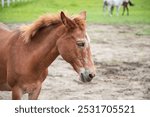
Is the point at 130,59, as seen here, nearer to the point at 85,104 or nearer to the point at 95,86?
the point at 95,86

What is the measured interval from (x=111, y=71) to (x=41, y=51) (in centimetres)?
124

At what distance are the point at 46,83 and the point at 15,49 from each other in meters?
0.92

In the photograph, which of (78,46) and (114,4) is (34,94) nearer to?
(78,46)

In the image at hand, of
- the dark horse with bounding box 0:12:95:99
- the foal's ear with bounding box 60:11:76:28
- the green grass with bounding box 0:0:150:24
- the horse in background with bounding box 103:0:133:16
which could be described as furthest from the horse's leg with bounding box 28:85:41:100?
the horse in background with bounding box 103:0:133:16

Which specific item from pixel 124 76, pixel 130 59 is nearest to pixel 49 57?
pixel 124 76

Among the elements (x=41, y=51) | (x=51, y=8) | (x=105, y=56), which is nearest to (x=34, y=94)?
(x=41, y=51)

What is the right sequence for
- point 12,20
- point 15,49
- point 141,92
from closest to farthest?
point 15,49 < point 141,92 < point 12,20

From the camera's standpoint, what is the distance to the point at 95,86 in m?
3.48

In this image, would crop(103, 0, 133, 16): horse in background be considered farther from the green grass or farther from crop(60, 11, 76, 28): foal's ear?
crop(60, 11, 76, 28): foal's ear

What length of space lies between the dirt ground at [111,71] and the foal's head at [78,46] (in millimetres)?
820

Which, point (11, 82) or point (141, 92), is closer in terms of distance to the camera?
point (11, 82)

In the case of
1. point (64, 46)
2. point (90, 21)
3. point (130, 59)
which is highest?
point (64, 46)

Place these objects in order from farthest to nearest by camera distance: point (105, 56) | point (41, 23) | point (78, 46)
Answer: point (105, 56) < point (41, 23) < point (78, 46)

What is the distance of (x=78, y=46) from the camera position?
2439 millimetres
